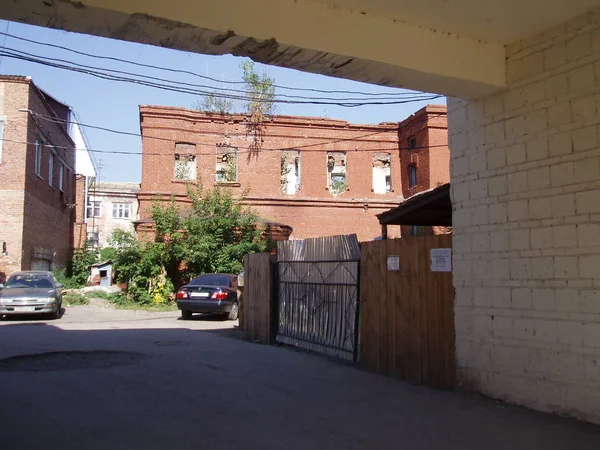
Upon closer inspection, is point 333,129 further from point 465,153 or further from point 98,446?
point 98,446

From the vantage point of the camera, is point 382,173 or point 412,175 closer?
point 412,175

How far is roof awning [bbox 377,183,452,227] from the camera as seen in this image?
8164 millimetres

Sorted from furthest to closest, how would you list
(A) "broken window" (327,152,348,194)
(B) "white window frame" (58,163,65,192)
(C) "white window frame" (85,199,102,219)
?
(C) "white window frame" (85,199,102,219) → (B) "white window frame" (58,163,65,192) → (A) "broken window" (327,152,348,194)

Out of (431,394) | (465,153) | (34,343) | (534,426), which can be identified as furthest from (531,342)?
(34,343)

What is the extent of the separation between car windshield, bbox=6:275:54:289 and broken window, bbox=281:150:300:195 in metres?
14.1

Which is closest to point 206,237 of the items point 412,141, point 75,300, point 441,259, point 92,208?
point 75,300

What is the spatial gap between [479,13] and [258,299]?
8.09m

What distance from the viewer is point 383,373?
8289 millimetres

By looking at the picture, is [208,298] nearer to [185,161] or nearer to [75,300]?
[75,300]

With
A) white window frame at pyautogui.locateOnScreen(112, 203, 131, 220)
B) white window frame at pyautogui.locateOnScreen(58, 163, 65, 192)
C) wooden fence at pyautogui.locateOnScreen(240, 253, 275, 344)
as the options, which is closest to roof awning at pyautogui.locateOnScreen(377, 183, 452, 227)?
wooden fence at pyautogui.locateOnScreen(240, 253, 275, 344)

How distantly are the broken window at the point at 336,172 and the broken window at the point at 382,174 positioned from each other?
180 cm

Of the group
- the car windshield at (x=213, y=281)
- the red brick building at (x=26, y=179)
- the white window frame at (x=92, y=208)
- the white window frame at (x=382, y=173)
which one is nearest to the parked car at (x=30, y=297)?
the car windshield at (x=213, y=281)

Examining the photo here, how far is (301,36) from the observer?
5.68m

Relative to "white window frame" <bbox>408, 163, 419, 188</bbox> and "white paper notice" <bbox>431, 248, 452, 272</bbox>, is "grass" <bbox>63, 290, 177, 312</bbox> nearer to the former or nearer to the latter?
"white window frame" <bbox>408, 163, 419, 188</bbox>
